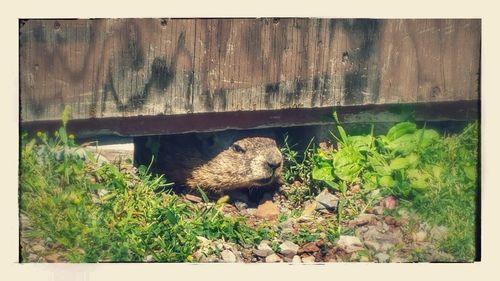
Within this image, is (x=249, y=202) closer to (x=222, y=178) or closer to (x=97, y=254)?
(x=222, y=178)

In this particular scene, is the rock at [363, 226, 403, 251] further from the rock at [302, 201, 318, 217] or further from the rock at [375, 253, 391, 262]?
the rock at [302, 201, 318, 217]

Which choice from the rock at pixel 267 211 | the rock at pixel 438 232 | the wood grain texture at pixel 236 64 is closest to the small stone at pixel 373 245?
the rock at pixel 438 232

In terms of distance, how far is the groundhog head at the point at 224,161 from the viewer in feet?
24.0

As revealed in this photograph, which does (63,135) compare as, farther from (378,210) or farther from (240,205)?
(378,210)

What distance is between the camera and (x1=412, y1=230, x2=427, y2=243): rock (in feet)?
21.3

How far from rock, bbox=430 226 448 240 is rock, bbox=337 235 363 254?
1.80 feet

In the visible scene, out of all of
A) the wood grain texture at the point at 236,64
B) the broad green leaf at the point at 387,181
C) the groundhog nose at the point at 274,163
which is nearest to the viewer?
the wood grain texture at the point at 236,64

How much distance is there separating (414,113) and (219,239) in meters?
1.91

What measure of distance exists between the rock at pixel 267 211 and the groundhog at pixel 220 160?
18 centimetres

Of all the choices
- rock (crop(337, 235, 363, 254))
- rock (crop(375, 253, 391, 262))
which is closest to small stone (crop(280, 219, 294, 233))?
rock (crop(337, 235, 363, 254))

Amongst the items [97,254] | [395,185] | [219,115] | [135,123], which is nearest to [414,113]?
[395,185]

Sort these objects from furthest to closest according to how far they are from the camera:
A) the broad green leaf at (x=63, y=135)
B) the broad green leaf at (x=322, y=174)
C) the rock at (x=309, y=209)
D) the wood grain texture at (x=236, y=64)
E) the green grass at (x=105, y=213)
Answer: the broad green leaf at (x=322, y=174), the rock at (x=309, y=209), the broad green leaf at (x=63, y=135), the wood grain texture at (x=236, y=64), the green grass at (x=105, y=213)

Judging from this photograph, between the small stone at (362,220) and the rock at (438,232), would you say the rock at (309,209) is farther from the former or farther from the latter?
the rock at (438,232)

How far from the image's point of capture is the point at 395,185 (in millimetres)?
6754
